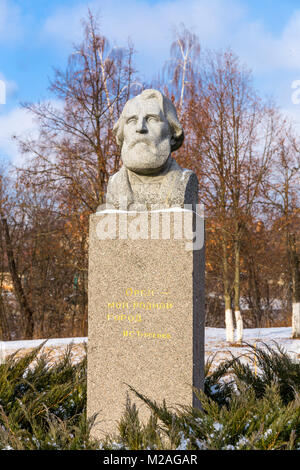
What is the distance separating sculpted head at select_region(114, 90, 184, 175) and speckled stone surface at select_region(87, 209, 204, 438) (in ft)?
2.13

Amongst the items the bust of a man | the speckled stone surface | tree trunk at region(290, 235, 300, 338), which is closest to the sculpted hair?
the bust of a man

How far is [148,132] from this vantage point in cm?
420

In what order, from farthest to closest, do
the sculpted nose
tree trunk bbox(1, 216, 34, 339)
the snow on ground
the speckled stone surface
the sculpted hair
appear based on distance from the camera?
tree trunk bbox(1, 216, 34, 339) → the snow on ground → the sculpted hair → the sculpted nose → the speckled stone surface

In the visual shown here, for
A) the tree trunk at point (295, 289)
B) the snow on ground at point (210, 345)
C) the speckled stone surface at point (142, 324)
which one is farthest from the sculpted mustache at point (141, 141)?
the tree trunk at point (295, 289)

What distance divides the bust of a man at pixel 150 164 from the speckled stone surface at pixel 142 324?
1.13 ft

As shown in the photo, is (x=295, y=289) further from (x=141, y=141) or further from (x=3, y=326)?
(x=3, y=326)

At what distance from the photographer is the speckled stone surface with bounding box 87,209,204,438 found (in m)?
3.79

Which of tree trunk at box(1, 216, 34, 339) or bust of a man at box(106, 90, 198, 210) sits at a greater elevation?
bust of a man at box(106, 90, 198, 210)

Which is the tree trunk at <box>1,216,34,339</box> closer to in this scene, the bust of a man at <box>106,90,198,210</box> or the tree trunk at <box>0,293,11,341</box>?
the tree trunk at <box>0,293,11,341</box>

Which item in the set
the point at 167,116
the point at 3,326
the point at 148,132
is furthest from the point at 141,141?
the point at 3,326

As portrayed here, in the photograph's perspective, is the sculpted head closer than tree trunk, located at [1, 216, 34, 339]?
Yes

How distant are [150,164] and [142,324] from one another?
1545 millimetres
